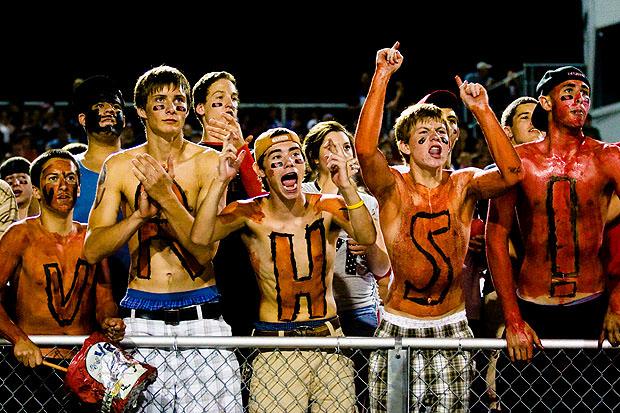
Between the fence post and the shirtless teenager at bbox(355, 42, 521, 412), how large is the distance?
0.42 metres

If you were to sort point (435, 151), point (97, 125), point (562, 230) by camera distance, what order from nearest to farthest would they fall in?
point (562, 230) → point (435, 151) → point (97, 125)

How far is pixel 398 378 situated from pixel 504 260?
0.98 m

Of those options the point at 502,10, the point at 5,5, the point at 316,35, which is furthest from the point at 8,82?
the point at 502,10

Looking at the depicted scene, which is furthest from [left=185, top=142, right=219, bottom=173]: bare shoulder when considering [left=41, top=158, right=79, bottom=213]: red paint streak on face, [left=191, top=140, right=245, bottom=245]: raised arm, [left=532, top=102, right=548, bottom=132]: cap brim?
[left=532, top=102, right=548, bottom=132]: cap brim

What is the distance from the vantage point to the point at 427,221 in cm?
466

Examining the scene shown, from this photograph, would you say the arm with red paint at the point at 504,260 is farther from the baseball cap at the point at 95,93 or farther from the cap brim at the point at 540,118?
the baseball cap at the point at 95,93

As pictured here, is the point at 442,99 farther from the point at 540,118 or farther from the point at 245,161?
the point at 245,161

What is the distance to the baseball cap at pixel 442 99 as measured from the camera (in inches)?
210

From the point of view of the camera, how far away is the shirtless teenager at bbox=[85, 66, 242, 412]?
14.7ft

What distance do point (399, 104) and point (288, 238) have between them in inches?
374

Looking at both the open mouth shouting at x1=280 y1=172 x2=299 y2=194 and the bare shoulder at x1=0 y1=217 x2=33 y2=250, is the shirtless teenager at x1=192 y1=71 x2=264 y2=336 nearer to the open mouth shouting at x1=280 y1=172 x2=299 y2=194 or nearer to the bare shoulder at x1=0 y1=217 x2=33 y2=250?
the open mouth shouting at x1=280 y1=172 x2=299 y2=194

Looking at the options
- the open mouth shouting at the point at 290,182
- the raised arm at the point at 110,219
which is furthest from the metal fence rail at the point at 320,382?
the open mouth shouting at the point at 290,182

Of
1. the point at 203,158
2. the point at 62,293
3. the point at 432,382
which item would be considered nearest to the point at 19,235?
the point at 62,293

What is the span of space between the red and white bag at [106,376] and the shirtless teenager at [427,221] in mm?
1105
